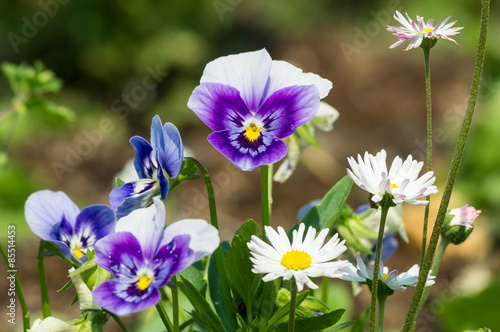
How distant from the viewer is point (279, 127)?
546 millimetres

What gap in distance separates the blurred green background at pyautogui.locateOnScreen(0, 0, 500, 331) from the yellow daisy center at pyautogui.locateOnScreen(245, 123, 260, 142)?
1552mm

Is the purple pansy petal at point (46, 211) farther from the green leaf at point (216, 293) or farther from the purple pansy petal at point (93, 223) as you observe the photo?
the green leaf at point (216, 293)

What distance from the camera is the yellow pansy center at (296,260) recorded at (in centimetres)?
48

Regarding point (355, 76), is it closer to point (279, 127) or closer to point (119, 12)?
point (119, 12)

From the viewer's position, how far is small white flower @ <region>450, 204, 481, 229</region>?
0.55 metres

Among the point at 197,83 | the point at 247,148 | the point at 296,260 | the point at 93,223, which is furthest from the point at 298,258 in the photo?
the point at 197,83

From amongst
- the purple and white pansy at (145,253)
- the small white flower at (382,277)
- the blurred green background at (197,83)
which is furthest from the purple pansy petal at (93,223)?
the blurred green background at (197,83)

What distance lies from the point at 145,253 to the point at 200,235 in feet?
0.18

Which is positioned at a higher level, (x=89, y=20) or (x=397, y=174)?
(x=89, y=20)

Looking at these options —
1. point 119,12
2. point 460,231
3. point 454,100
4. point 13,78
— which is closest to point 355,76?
point 454,100

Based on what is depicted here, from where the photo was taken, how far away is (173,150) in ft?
1.66

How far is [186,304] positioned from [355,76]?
2711mm

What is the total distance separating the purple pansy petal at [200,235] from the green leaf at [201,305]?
6 centimetres

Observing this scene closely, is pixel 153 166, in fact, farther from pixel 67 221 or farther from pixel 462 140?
pixel 462 140
